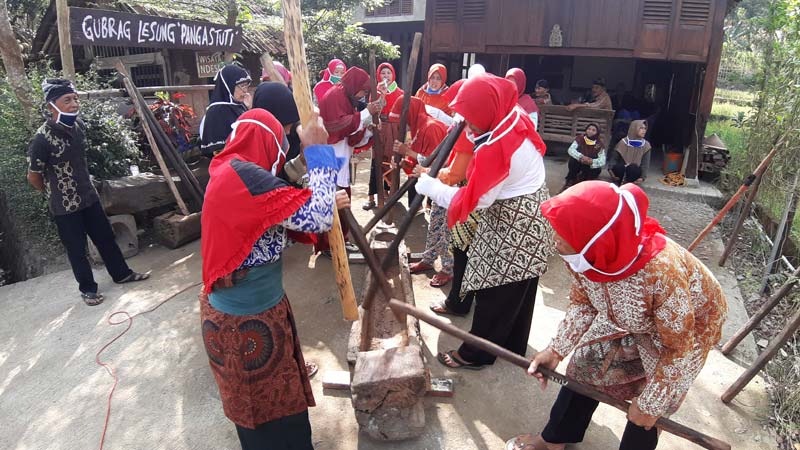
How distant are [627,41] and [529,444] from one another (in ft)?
23.3

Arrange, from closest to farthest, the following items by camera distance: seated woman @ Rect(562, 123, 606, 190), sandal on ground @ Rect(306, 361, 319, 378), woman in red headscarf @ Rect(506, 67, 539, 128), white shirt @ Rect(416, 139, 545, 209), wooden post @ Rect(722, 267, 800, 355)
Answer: white shirt @ Rect(416, 139, 545, 209), wooden post @ Rect(722, 267, 800, 355), sandal on ground @ Rect(306, 361, 319, 378), woman in red headscarf @ Rect(506, 67, 539, 128), seated woman @ Rect(562, 123, 606, 190)

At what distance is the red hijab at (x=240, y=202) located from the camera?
5.58 feet

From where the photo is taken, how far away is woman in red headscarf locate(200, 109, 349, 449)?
172 cm

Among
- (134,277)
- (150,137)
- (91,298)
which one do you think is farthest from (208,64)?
(91,298)

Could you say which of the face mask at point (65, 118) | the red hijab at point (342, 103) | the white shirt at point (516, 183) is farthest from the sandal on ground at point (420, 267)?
the face mask at point (65, 118)

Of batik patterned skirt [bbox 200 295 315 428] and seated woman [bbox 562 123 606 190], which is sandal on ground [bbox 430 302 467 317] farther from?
seated woman [bbox 562 123 606 190]

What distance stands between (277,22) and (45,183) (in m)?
7.12

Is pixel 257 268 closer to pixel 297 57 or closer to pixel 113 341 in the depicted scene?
pixel 297 57

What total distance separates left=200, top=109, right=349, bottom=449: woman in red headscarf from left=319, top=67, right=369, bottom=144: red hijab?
2669mm

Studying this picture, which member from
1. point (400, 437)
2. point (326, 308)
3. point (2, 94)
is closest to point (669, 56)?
point (326, 308)

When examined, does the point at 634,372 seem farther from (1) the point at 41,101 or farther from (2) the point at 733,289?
(1) the point at 41,101

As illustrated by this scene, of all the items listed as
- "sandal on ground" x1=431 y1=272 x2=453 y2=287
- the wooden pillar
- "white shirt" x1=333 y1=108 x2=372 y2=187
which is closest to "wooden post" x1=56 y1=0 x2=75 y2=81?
"white shirt" x1=333 y1=108 x2=372 y2=187

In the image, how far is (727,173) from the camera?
669 cm

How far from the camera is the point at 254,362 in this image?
A: 6.45 ft
